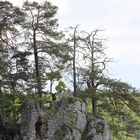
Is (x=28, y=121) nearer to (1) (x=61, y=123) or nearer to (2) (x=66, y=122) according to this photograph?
(1) (x=61, y=123)

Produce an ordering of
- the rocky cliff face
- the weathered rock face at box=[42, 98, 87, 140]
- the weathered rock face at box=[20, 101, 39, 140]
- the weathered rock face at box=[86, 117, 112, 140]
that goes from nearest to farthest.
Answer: the weathered rock face at box=[20, 101, 39, 140], the rocky cliff face, the weathered rock face at box=[42, 98, 87, 140], the weathered rock face at box=[86, 117, 112, 140]

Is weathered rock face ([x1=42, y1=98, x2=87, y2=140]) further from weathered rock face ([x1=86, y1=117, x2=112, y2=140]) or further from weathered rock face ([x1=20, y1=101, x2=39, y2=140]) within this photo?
weathered rock face ([x1=20, y1=101, x2=39, y2=140])

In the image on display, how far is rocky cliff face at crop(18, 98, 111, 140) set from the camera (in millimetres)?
30375

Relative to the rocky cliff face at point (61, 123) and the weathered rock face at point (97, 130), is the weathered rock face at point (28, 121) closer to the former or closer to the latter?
the rocky cliff face at point (61, 123)

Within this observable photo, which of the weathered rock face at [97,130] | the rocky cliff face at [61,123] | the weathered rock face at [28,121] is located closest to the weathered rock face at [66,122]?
the rocky cliff face at [61,123]

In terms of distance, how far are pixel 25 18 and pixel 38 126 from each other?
941 centimetres

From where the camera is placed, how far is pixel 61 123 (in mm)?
31812

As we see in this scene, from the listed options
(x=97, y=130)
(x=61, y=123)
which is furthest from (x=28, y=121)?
(x=97, y=130)

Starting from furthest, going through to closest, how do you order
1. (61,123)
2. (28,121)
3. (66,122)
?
(66,122) < (61,123) < (28,121)

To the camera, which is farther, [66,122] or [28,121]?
[66,122]

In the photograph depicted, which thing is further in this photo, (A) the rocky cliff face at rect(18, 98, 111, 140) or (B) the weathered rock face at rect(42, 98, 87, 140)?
(B) the weathered rock face at rect(42, 98, 87, 140)

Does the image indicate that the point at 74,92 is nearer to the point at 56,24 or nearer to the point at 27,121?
the point at 56,24

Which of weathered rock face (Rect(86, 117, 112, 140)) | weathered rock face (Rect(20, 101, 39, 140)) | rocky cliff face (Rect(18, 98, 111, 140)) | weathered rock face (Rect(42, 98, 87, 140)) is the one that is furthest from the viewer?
weathered rock face (Rect(86, 117, 112, 140))

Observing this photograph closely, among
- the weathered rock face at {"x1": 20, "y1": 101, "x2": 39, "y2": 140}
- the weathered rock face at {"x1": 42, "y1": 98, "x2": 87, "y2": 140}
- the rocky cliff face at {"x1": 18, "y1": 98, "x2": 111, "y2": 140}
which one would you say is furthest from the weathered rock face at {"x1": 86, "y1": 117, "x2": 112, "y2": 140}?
the weathered rock face at {"x1": 20, "y1": 101, "x2": 39, "y2": 140}
